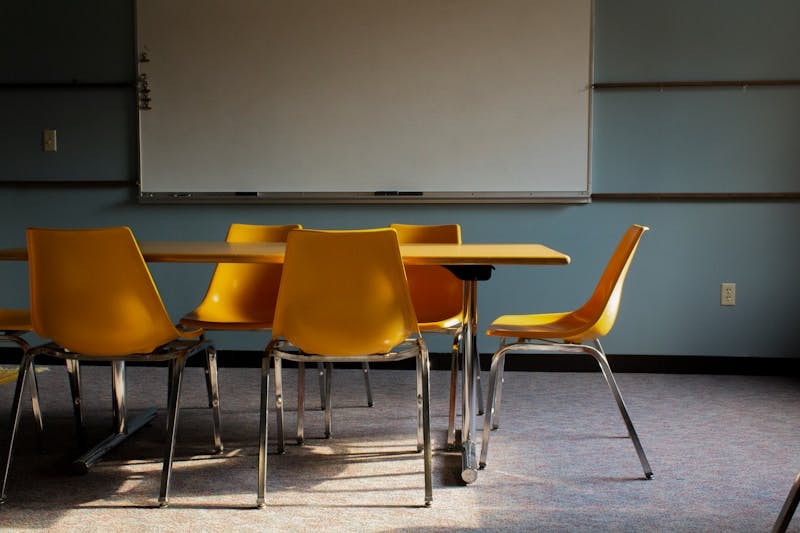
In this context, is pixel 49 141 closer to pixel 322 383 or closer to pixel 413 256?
pixel 322 383

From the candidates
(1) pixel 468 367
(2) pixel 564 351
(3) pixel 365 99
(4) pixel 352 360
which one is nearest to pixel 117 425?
(4) pixel 352 360

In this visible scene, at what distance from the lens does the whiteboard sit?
4.16 m

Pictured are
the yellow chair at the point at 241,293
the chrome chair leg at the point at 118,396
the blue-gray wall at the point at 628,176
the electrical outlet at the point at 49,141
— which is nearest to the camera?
the chrome chair leg at the point at 118,396

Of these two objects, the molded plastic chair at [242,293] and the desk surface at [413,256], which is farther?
the molded plastic chair at [242,293]

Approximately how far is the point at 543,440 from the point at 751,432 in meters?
0.81

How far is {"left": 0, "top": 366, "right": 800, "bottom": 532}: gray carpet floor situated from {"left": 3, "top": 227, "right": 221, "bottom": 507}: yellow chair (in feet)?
0.72

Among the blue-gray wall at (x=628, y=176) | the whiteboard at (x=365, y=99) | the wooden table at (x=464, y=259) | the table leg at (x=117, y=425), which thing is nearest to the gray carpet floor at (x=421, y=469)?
the table leg at (x=117, y=425)

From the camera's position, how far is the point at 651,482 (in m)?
2.46

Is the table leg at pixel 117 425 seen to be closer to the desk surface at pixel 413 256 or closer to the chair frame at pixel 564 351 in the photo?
the desk surface at pixel 413 256

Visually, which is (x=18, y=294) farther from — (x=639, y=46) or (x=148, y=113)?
(x=639, y=46)

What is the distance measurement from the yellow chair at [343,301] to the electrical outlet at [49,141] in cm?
271

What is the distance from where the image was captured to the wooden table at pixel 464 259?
2.31 meters

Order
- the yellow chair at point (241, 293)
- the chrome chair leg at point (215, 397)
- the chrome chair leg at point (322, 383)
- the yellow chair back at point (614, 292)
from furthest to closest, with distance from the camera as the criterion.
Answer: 1. the chrome chair leg at point (322, 383)
2. the yellow chair at point (241, 293)
3. the chrome chair leg at point (215, 397)
4. the yellow chair back at point (614, 292)

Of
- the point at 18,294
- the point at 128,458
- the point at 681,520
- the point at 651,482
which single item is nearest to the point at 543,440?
the point at 651,482
